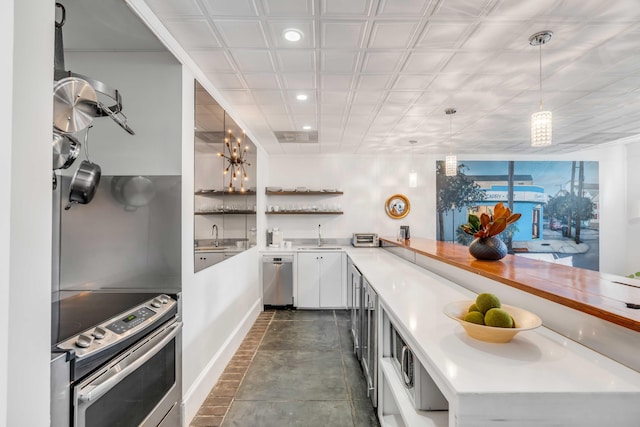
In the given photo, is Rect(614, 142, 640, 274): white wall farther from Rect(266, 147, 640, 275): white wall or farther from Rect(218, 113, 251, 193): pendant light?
Rect(218, 113, 251, 193): pendant light

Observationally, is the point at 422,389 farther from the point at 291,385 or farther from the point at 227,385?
the point at 227,385

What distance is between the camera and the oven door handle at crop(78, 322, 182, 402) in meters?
1.07

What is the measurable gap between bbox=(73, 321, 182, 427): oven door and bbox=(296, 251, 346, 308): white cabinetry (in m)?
2.74

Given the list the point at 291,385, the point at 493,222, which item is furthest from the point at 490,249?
the point at 291,385

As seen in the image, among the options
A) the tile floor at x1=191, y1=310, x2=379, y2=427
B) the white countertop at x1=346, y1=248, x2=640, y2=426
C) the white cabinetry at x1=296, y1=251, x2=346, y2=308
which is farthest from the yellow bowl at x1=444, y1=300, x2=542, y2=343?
the white cabinetry at x1=296, y1=251, x2=346, y2=308

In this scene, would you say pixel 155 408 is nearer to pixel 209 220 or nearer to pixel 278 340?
pixel 209 220

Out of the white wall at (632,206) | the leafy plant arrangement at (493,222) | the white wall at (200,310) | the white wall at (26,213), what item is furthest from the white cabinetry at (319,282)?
the white wall at (632,206)

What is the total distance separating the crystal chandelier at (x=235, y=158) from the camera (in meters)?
2.84

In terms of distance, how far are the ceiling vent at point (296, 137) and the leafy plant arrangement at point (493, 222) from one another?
235 cm

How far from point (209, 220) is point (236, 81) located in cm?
116

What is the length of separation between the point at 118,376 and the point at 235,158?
2.23m

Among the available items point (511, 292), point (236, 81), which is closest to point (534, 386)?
point (511, 292)

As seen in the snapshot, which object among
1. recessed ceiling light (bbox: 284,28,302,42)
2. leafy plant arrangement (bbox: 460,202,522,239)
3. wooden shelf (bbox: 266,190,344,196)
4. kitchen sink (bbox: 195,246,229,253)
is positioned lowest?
kitchen sink (bbox: 195,246,229,253)

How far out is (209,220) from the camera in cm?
236
